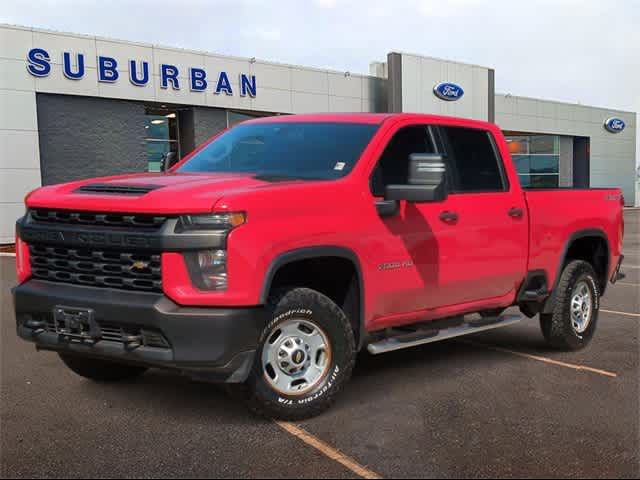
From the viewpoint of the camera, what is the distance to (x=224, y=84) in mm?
25516

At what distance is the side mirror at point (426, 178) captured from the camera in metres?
4.68

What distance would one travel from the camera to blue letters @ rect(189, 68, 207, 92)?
24547 millimetres

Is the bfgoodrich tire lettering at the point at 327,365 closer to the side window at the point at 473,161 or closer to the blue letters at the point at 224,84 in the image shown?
the side window at the point at 473,161

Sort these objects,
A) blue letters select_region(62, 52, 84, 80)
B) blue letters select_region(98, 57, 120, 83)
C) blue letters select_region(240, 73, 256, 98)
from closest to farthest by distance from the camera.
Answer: blue letters select_region(62, 52, 84, 80) < blue letters select_region(98, 57, 120, 83) < blue letters select_region(240, 73, 256, 98)

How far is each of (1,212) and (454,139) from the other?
18506 mm

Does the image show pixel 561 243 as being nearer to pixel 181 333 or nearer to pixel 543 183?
pixel 181 333

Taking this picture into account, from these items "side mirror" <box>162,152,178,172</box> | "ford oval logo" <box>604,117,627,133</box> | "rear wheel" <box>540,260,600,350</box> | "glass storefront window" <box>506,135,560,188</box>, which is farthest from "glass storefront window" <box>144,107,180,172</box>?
"ford oval logo" <box>604,117,627,133</box>

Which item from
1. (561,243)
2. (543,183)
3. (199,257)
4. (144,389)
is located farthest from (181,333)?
(543,183)

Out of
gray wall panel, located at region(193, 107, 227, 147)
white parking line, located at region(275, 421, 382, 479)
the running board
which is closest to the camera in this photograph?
white parking line, located at region(275, 421, 382, 479)

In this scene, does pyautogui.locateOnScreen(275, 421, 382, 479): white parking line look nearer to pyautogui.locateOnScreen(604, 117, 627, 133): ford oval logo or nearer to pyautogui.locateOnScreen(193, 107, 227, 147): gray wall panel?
pyautogui.locateOnScreen(193, 107, 227, 147): gray wall panel

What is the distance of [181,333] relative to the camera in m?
4.00

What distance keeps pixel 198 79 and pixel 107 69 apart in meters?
3.31

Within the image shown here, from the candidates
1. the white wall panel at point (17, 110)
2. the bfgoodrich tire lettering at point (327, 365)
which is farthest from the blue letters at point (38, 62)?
the bfgoodrich tire lettering at point (327, 365)

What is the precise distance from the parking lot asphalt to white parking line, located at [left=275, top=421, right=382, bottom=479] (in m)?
0.03
